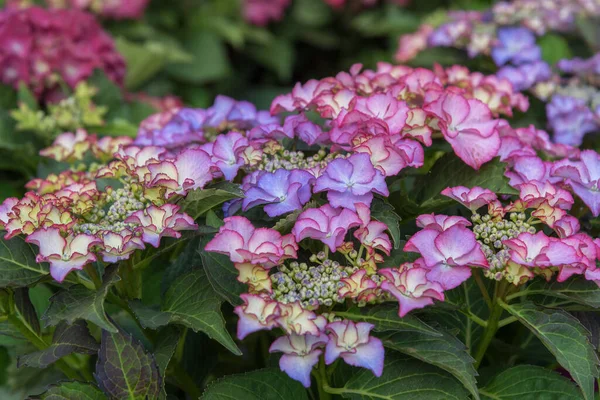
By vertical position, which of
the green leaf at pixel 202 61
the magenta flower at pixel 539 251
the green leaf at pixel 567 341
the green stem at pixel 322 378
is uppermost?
the magenta flower at pixel 539 251

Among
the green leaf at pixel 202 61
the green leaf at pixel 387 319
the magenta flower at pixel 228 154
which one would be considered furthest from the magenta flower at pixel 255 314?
the green leaf at pixel 202 61

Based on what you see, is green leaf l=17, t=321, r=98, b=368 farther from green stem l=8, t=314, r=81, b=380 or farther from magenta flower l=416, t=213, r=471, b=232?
magenta flower l=416, t=213, r=471, b=232

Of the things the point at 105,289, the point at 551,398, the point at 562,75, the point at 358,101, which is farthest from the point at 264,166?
the point at 562,75

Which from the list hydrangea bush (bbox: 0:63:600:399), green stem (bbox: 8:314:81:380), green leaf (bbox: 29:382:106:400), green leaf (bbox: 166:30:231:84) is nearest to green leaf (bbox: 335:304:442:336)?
hydrangea bush (bbox: 0:63:600:399)

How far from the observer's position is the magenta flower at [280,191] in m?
0.88

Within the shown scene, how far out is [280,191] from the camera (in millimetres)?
894

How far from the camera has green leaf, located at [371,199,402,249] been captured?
2.80 feet

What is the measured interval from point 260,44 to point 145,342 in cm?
252

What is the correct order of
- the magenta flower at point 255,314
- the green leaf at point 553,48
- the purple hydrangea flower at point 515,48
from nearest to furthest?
1. the magenta flower at point 255,314
2. the purple hydrangea flower at point 515,48
3. the green leaf at point 553,48

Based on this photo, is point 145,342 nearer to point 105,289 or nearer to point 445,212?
point 105,289

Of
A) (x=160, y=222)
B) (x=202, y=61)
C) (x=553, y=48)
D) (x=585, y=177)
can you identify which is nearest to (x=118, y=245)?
(x=160, y=222)

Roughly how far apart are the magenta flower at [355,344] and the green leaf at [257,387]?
0.54 ft

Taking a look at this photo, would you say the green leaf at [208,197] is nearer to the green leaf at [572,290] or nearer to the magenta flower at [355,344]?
the magenta flower at [355,344]

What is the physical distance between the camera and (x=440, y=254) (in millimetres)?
833
